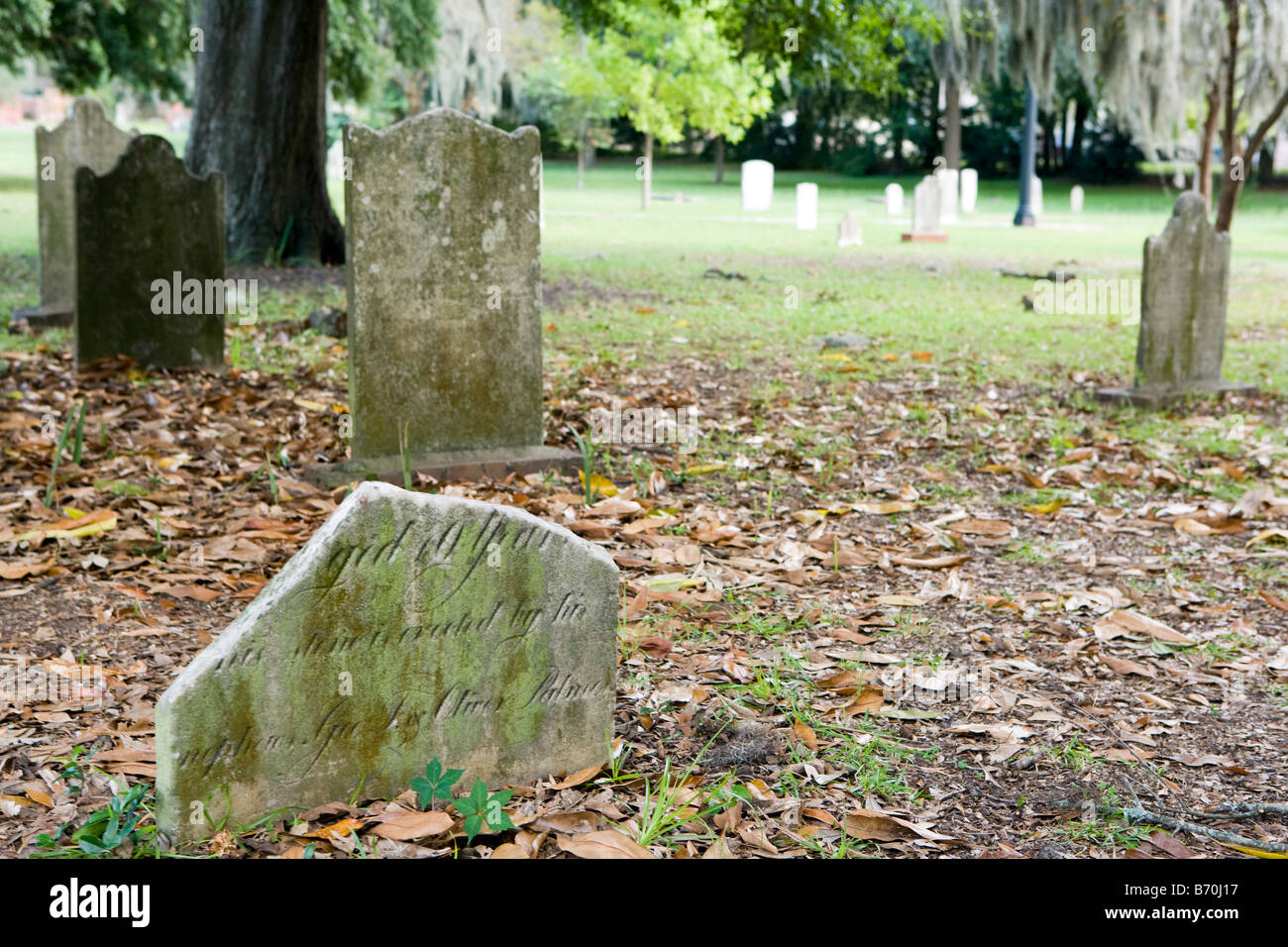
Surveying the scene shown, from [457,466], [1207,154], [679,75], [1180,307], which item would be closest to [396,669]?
[457,466]

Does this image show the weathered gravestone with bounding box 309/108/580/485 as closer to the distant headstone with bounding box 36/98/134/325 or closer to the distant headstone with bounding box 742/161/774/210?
the distant headstone with bounding box 36/98/134/325

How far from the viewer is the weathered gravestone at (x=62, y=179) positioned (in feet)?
32.3

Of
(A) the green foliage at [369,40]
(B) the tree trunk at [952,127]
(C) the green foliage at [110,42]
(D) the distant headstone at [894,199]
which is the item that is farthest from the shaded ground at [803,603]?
(D) the distant headstone at [894,199]

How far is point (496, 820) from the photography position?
9.11 ft

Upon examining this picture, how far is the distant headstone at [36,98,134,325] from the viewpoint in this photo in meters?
9.84

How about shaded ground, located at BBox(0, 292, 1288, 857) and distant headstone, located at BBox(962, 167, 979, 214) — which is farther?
distant headstone, located at BBox(962, 167, 979, 214)

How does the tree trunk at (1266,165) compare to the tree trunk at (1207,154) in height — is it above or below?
above

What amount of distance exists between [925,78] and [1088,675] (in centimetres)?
4653

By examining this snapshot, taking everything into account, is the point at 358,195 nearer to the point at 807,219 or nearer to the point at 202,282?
the point at 202,282

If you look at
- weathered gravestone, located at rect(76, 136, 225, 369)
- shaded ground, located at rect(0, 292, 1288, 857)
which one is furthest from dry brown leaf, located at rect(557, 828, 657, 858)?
weathered gravestone, located at rect(76, 136, 225, 369)

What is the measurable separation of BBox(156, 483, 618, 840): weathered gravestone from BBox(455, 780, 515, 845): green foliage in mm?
187

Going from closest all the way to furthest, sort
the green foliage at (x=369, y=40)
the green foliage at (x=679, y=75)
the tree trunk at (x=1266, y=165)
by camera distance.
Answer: the green foliage at (x=369, y=40) → the green foliage at (x=679, y=75) → the tree trunk at (x=1266, y=165)

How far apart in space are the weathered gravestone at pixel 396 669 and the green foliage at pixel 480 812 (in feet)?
0.62

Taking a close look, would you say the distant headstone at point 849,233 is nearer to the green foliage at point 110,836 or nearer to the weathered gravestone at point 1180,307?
the weathered gravestone at point 1180,307
